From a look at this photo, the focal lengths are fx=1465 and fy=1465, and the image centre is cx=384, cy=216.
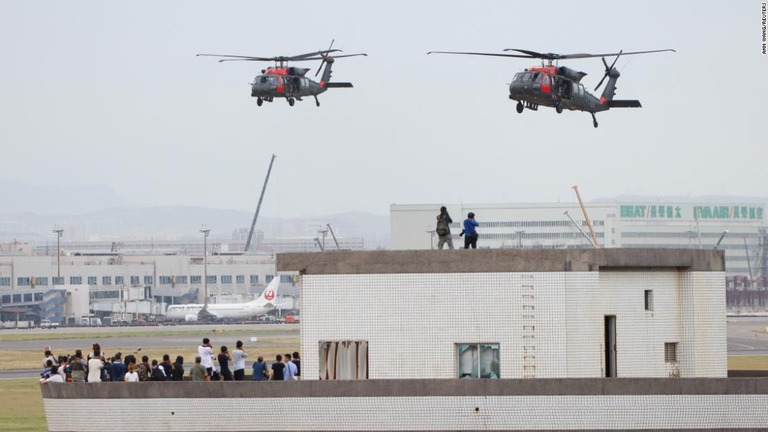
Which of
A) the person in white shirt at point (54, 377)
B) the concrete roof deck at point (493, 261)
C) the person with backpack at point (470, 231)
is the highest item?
the person with backpack at point (470, 231)

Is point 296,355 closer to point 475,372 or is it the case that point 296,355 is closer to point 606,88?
point 475,372

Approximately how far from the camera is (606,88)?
277 ft

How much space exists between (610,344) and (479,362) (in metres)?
2.67

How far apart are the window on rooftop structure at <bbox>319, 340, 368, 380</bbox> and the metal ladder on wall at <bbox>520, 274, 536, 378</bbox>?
3229 mm

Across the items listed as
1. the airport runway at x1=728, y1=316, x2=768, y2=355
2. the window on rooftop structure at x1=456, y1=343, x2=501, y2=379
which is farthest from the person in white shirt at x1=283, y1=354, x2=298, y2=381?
the airport runway at x1=728, y1=316, x2=768, y2=355

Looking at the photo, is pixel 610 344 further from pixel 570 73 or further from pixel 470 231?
pixel 570 73

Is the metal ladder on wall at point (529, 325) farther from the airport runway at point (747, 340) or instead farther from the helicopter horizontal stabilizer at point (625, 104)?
the airport runway at point (747, 340)

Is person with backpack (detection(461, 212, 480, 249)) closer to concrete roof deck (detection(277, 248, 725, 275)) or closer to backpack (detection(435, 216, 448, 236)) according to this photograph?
backpack (detection(435, 216, 448, 236))

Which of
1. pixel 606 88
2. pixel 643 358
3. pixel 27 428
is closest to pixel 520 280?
pixel 643 358

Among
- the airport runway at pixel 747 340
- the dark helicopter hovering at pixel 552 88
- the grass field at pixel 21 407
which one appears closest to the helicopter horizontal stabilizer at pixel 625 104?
the dark helicopter hovering at pixel 552 88

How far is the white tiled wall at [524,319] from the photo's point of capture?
28656 mm

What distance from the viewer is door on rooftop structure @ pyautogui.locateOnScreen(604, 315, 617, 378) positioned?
29.2 m

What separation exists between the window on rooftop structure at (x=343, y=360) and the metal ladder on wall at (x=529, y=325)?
10.6 ft

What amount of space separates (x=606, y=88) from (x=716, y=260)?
180 ft
